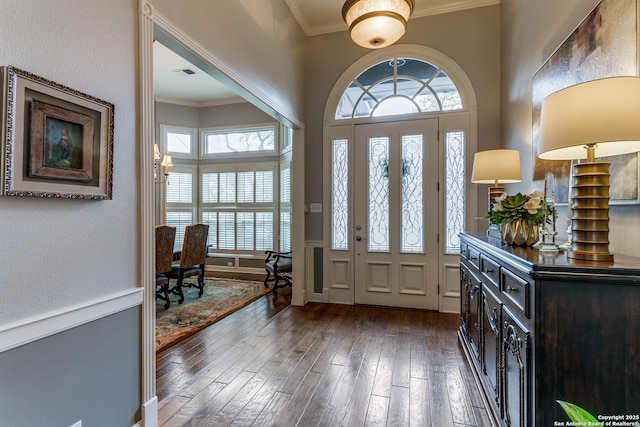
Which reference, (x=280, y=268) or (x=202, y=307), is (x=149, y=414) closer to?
(x=202, y=307)

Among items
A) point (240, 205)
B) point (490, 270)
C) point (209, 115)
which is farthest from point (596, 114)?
point (209, 115)

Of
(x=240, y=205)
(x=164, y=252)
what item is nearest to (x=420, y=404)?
(x=164, y=252)

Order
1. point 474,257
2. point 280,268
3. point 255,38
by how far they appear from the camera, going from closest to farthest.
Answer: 1. point 474,257
2. point 255,38
3. point 280,268

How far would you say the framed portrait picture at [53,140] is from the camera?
115 cm

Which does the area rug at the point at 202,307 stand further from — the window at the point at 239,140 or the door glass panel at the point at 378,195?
the window at the point at 239,140

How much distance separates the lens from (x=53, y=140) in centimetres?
130

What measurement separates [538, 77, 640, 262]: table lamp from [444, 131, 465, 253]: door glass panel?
2.43m

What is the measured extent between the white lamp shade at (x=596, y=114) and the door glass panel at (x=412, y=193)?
2666mm

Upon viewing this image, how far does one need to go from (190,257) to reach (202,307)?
733 mm

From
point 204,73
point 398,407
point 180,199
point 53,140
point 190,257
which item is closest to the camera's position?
→ point 53,140

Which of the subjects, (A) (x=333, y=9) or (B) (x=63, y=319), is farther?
(A) (x=333, y=9)

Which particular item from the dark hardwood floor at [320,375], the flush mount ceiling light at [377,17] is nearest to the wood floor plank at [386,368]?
the dark hardwood floor at [320,375]

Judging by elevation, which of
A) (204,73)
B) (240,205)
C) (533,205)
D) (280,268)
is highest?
(204,73)

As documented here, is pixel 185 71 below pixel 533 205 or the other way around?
Result: the other way around
